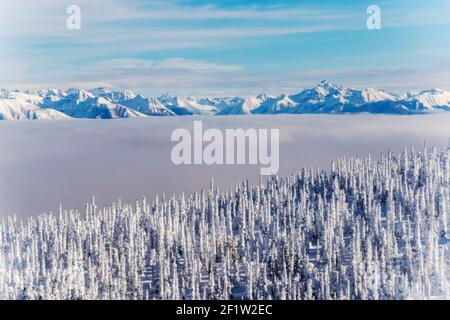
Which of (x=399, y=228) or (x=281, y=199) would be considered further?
(x=281, y=199)

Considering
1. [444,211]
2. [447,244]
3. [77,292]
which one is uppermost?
[444,211]

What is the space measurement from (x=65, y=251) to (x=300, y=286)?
29101 millimetres

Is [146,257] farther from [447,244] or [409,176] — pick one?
[409,176]

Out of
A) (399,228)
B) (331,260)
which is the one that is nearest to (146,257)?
(331,260)

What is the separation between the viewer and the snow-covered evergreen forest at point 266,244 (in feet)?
132

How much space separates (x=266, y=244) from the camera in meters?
49.8

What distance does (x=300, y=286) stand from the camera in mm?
41188

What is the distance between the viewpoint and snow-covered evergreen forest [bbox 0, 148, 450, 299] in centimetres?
4034

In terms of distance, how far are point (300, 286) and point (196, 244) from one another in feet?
54.1
